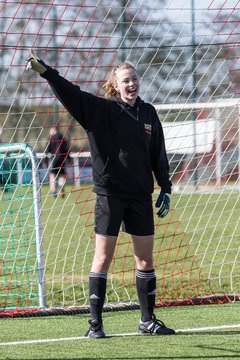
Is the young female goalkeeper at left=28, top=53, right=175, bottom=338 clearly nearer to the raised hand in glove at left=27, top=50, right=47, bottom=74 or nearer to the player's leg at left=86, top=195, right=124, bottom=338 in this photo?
the player's leg at left=86, top=195, right=124, bottom=338

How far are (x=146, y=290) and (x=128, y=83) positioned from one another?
139 centimetres

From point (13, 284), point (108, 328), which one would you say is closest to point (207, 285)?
point (13, 284)

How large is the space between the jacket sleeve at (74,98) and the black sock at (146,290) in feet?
3.49

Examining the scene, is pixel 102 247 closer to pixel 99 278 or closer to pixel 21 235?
pixel 99 278

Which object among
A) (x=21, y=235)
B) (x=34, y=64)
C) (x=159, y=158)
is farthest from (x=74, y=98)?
(x=21, y=235)

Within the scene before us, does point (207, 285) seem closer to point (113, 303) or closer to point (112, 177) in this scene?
point (113, 303)

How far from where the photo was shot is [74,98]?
5.89 meters

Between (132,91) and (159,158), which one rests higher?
(132,91)

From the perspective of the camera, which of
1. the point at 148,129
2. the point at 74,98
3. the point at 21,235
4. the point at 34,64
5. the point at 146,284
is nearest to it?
the point at 34,64

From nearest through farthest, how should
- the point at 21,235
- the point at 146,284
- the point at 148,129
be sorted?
the point at 148,129 → the point at 146,284 → the point at 21,235

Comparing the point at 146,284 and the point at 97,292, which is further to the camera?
the point at 146,284

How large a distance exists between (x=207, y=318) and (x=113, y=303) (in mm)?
1134

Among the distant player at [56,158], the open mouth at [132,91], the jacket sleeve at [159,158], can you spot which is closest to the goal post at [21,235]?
the distant player at [56,158]

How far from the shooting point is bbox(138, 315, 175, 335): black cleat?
19.9 feet
